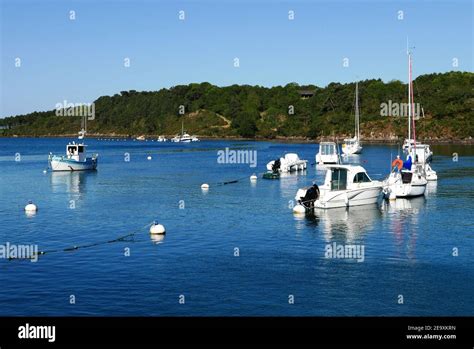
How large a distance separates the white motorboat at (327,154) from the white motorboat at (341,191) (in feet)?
163

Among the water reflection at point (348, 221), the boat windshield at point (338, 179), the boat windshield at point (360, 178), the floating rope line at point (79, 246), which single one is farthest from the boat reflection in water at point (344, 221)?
the floating rope line at point (79, 246)

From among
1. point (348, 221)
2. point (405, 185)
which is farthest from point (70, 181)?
point (348, 221)

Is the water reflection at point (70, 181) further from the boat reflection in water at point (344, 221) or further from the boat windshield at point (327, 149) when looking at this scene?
the boat windshield at point (327, 149)

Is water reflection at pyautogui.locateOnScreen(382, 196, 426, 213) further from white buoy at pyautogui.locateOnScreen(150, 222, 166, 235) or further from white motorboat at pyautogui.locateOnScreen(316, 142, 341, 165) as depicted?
white motorboat at pyautogui.locateOnScreen(316, 142, 341, 165)

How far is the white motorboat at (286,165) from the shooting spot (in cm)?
8969

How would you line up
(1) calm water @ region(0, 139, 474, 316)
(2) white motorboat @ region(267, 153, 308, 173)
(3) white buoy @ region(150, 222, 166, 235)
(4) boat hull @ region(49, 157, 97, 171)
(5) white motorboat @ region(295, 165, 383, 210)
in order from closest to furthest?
1. (1) calm water @ region(0, 139, 474, 316)
2. (3) white buoy @ region(150, 222, 166, 235)
3. (5) white motorboat @ region(295, 165, 383, 210)
4. (2) white motorboat @ region(267, 153, 308, 173)
5. (4) boat hull @ region(49, 157, 97, 171)

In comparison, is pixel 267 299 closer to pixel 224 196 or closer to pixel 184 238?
pixel 184 238

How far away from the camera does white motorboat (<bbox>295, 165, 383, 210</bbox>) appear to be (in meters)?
50.9

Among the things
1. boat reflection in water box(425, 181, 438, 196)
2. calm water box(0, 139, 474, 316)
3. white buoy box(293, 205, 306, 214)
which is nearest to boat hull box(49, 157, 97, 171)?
calm water box(0, 139, 474, 316)

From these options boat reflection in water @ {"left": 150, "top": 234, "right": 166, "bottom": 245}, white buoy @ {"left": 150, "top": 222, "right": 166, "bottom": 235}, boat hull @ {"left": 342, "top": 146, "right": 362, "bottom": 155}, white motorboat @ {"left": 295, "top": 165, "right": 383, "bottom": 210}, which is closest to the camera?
boat reflection in water @ {"left": 150, "top": 234, "right": 166, "bottom": 245}

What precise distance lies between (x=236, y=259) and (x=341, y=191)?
62.8 ft

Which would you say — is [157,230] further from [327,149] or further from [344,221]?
[327,149]
